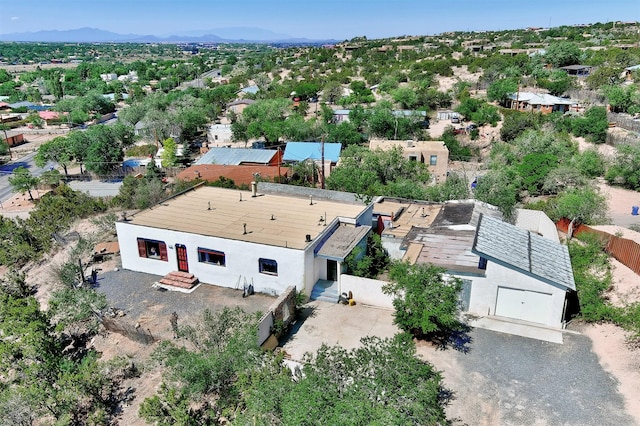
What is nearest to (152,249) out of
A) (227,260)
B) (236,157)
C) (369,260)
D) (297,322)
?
(227,260)

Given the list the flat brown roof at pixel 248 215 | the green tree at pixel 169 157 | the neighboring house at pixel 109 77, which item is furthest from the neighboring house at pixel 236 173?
the neighboring house at pixel 109 77

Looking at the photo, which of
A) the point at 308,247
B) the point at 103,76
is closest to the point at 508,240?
the point at 308,247

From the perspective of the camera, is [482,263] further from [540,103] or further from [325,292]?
[540,103]

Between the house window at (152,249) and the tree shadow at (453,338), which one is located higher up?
the house window at (152,249)

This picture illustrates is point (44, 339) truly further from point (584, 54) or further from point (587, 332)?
point (584, 54)

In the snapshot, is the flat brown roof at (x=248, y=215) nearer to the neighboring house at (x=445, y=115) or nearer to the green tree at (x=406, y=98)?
the neighboring house at (x=445, y=115)

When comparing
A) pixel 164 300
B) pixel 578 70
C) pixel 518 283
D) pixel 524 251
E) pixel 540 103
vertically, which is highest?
pixel 578 70
